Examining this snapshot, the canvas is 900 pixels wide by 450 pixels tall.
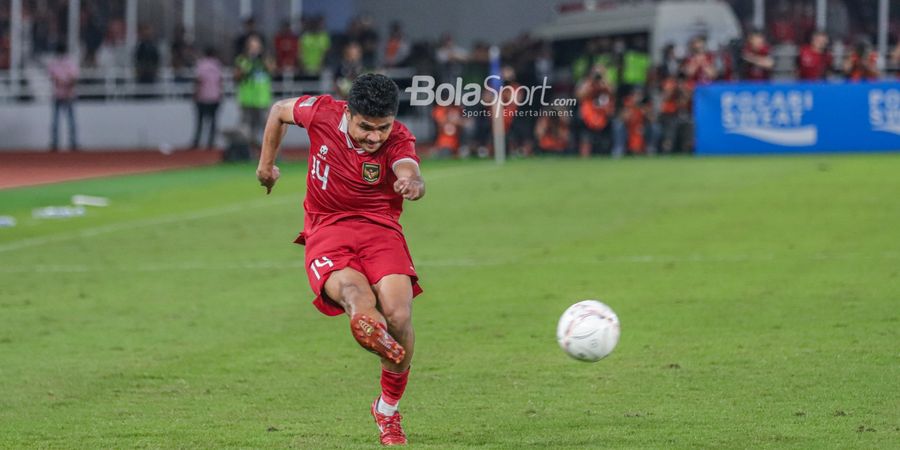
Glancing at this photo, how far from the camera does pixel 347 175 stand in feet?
25.2

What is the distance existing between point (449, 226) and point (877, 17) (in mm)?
18620

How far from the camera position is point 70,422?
26.3 ft

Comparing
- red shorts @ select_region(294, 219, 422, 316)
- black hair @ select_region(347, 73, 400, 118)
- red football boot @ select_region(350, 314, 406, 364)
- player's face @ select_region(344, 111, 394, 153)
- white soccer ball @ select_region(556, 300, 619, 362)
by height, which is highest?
black hair @ select_region(347, 73, 400, 118)

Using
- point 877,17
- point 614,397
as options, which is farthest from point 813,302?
point 877,17

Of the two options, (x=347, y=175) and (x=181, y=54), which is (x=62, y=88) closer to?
(x=181, y=54)

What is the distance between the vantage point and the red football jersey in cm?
759

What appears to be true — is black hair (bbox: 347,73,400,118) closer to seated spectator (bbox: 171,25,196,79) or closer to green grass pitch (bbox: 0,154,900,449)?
green grass pitch (bbox: 0,154,900,449)

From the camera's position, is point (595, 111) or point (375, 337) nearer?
point (375, 337)

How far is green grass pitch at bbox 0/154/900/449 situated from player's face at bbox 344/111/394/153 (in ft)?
4.61

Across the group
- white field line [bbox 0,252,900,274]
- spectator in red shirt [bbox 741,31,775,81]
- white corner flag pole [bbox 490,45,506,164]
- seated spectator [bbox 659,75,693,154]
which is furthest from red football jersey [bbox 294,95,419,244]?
spectator in red shirt [bbox 741,31,775,81]

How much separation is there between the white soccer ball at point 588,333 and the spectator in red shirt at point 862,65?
23.7m

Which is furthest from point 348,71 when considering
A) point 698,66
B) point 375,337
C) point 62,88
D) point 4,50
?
point 375,337

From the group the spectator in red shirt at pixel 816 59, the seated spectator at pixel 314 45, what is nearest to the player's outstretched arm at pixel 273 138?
the spectator in red shirt at pixel 816 59

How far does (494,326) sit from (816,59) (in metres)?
21.3
